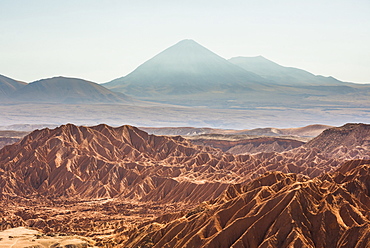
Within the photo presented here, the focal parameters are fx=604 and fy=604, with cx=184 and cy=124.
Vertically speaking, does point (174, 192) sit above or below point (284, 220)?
below

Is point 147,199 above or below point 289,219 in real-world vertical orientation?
below

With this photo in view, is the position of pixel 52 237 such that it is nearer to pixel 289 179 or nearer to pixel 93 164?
pixel 289 179

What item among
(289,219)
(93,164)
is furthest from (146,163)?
(289,219)

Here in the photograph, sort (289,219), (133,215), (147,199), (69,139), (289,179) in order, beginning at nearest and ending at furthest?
(289,219)
(289,179)
(133,215)
(147,199)
(69,139)

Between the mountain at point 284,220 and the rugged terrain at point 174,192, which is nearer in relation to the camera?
the mountain at point 284,220
